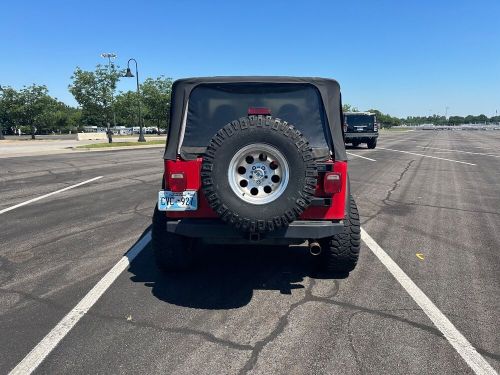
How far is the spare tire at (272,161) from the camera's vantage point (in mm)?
3277

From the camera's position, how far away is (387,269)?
4.60m

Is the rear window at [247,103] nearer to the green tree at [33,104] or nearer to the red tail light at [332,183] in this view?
the red tail light at [332,183]

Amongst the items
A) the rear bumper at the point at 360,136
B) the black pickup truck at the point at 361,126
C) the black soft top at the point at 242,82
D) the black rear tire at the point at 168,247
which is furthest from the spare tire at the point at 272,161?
the rear bumper at the point at 360,136

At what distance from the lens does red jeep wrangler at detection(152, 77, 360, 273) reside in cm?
330

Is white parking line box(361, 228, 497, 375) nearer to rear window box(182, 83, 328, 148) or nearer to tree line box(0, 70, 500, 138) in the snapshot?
rear window box(182, 83, 328, 148)

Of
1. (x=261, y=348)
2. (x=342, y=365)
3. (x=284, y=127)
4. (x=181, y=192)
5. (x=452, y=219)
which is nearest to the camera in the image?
(x=342, y=365)

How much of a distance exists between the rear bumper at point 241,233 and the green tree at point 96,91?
30.2 metres

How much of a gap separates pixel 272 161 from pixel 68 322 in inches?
86.6

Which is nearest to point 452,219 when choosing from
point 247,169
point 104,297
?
point 247,169

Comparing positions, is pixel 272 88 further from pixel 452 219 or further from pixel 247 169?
pixel 452 219

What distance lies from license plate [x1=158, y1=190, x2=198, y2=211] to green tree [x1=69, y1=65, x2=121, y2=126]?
3000 centimetres

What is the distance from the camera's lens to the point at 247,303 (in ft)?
12.3

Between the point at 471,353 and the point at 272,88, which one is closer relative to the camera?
the point at 471,353

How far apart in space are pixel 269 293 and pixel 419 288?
1.55 metres
